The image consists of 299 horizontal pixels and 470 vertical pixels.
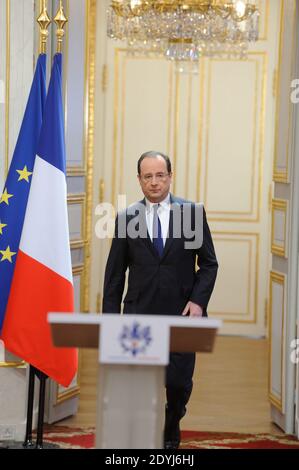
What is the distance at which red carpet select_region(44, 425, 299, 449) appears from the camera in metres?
5.37

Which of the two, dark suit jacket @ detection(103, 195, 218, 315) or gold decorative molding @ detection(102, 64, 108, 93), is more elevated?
gold decorative molding @ detection(102, 64, 108, 93)

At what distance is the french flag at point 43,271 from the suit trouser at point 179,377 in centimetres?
54

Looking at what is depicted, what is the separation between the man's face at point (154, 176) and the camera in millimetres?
4496

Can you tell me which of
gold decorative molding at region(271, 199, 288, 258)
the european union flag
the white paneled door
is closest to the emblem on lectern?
the european union flag

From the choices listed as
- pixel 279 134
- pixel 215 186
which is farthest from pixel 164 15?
pixel 215 186

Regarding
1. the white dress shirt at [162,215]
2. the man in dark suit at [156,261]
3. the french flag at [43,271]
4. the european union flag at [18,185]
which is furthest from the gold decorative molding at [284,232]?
the european union flag at [18,185]

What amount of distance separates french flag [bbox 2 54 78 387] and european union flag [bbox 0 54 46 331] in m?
0.08

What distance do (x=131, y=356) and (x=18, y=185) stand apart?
2.15m

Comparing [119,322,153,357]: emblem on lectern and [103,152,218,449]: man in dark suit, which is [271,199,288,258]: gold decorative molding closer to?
[103,152,218,449]: man in dark suit

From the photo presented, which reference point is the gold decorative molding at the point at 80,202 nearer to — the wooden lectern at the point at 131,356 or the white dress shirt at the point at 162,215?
the white dress shirt at the point at 162,215

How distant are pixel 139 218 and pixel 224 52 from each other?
4875mm

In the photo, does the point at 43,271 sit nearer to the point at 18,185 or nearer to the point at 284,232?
the point at 18,185

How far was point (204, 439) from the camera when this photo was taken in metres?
5.55

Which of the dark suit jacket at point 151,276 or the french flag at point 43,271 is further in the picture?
the french flag at point 43,271
